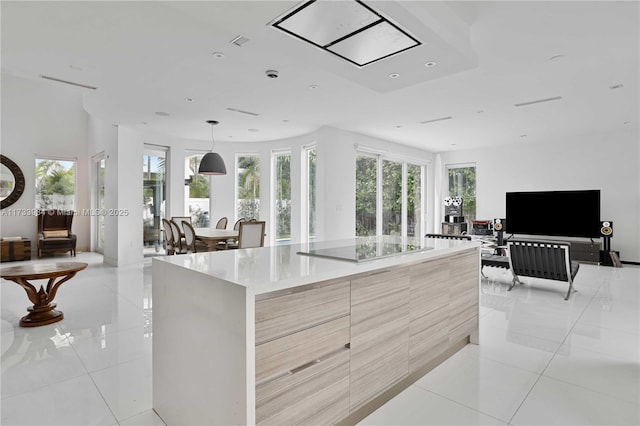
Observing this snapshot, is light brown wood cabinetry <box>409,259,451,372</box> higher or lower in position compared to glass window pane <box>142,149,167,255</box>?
lower

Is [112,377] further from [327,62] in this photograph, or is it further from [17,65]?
[17,65]

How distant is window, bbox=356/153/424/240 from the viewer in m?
7.60

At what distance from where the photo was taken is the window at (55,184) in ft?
27.3

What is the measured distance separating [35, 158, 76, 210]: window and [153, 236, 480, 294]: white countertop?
28.8 feet

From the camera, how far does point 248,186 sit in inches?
342

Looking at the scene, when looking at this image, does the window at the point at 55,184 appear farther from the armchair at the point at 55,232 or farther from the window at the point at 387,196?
the window at the point at 387,196

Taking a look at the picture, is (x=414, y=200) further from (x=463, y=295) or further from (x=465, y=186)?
(x=463, y=295)

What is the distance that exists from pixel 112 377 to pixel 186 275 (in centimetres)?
131

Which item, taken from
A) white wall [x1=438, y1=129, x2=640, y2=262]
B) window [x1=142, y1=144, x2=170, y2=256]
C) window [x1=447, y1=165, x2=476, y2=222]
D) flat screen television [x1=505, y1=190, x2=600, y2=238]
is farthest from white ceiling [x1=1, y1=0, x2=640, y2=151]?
window [x1=447, y1=165, x2=476, y2=222]

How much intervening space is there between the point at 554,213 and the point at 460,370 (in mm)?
6629

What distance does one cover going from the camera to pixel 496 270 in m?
6.20

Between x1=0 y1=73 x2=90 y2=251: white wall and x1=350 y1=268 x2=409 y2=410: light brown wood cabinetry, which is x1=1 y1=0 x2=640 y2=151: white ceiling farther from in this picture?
x1=0 y1=73 x2=90 y2=251: white wall

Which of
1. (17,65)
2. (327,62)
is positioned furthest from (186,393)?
(17,65)

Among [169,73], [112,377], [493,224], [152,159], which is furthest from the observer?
[493,224]
